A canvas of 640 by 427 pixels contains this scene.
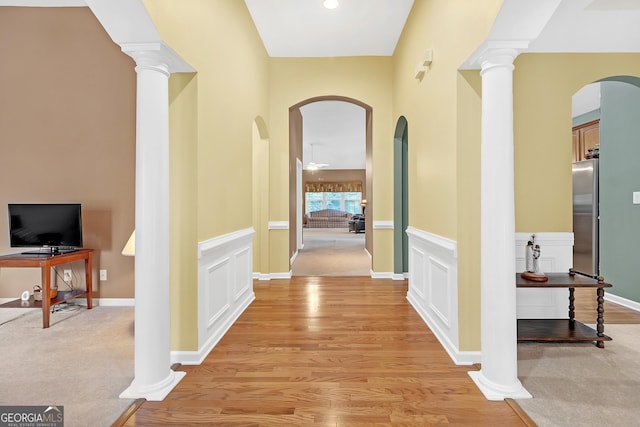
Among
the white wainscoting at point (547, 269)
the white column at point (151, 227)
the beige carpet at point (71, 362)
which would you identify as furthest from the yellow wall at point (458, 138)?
the beige carpet at point (71, 362)

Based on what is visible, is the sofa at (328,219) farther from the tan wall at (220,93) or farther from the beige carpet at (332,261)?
the tan wall at (220,93)

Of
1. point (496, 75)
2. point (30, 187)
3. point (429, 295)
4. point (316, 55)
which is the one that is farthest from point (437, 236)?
A: point (30, 187)

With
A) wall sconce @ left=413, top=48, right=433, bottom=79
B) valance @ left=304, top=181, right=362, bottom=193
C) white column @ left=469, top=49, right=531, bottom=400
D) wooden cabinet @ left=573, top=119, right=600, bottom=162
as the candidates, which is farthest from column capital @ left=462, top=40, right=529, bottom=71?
valance @ left=304, top=181, right=362, bottom=193

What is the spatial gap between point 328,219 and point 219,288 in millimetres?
14246

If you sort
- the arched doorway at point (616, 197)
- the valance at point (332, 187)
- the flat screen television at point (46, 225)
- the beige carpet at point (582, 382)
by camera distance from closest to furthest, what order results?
the beige carpet at point (582, 382), the flat screen television at point (46, 225), the arched doorway at point (616, 197), the valance at point (332, 187)

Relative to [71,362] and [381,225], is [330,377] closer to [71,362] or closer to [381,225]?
[71,362]

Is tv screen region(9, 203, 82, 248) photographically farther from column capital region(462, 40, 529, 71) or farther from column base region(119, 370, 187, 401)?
column capital region(462, 40, 529, 71)

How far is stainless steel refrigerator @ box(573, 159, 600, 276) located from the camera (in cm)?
425

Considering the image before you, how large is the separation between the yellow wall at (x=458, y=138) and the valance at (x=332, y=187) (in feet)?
44.4

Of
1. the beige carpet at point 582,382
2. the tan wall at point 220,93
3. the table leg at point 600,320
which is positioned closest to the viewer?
the beige carpet at point 582,382

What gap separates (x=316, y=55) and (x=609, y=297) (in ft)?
16.4

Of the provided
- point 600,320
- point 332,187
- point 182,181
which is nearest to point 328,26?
point 182,181

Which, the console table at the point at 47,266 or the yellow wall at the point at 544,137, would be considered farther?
the console table at the point at 47,266

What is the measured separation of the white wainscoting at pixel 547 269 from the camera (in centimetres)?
301
